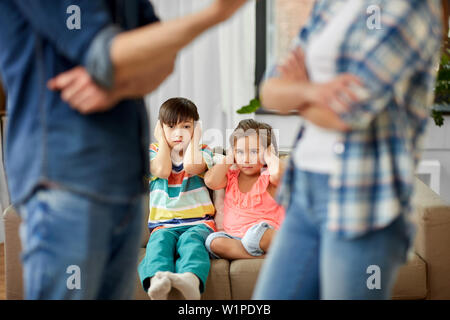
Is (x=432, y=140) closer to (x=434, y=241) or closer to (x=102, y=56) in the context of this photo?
(x=434, y=241)

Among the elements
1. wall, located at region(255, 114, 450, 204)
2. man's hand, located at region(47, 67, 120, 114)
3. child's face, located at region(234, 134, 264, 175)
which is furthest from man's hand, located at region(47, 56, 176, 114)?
wall, located at region(255, 114, 450, 204)

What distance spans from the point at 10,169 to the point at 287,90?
1.21 ft

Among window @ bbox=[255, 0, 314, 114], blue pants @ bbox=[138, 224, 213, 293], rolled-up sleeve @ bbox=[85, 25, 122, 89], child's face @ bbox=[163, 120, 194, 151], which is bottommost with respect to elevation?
blue pants @ bbox=[138, 224, 213, 293]

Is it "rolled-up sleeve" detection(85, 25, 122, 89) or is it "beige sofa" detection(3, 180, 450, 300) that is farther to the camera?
"beige sofa" detection(3, 180, 450, 300)

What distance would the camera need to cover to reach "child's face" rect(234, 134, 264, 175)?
1761mm

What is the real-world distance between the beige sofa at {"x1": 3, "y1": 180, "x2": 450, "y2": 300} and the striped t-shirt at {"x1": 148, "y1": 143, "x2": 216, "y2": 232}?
0.70 feet

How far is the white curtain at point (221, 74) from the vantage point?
2.43 m

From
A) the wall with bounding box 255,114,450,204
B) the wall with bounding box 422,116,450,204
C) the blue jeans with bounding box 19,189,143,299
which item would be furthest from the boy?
the wall with bounding box 422,116,450,204

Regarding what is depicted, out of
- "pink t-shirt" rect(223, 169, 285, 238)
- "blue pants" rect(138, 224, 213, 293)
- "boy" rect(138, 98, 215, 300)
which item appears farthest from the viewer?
"pink t-shirt" rect(223, 169, 285, 238)

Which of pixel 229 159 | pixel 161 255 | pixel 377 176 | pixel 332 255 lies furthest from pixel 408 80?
pixel 229 159

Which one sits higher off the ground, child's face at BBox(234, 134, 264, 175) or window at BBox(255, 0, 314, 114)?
window at BBox(255, 0, 314, 114)

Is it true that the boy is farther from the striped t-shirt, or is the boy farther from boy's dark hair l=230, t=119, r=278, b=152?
boy's dark hair l=230, t=119, r=278, b=152

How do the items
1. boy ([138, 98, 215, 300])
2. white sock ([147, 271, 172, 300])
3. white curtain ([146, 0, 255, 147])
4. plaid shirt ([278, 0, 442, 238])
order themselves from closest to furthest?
plaid shirt ([278, 0, 442, 238]) → white sock ([147, 271, 172, 300]) → boy ([138, 98, 215, 300]) → white curtain ([146, 0, 255, 147])

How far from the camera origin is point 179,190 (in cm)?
180
